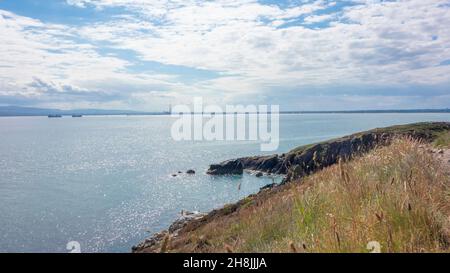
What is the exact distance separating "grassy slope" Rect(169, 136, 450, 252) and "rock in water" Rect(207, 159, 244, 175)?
79.1m

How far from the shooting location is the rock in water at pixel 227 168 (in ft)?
290

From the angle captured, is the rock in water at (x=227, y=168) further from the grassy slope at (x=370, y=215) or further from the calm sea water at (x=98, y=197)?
the grassy slope at (x=370, y=215)

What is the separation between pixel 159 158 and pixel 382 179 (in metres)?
108

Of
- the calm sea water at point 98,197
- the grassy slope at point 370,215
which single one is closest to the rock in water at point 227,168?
the calm sea water at point 98,197

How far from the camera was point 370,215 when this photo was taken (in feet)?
16.8

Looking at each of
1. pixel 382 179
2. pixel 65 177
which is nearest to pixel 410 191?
pixel 382 179

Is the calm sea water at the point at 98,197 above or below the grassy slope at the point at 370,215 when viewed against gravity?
below

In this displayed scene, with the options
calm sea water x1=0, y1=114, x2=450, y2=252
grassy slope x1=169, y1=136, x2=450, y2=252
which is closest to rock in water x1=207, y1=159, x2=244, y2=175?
calm sea water x1=0, y1=114, x2=450, y2=252

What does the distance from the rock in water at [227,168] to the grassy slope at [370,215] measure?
7908cm

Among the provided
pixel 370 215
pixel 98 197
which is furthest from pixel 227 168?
pixel 370 215

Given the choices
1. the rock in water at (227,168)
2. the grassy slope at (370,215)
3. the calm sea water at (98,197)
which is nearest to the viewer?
the grassy slope at (370,215)

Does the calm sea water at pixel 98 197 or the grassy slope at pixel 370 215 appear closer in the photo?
the grassy slope at pixel 370 215

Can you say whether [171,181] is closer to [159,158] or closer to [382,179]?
[159,158]
